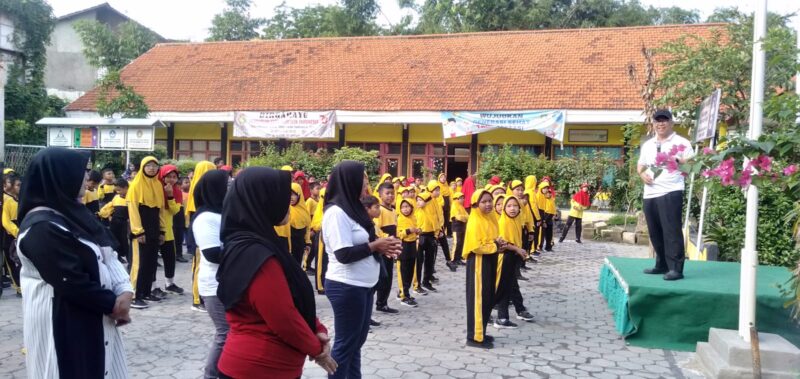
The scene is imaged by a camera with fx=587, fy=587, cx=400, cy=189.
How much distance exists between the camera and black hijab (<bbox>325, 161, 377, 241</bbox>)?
3.69 metres

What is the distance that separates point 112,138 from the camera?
11406 mm

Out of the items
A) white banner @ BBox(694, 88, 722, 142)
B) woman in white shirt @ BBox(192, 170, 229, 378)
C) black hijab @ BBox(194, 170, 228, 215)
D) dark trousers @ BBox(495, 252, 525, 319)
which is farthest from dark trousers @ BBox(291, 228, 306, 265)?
white banner @ BBox(694, 88, 722, 142)

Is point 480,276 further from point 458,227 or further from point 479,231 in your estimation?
point 458,227

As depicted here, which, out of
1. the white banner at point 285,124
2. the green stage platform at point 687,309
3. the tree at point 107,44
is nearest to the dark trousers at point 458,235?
the green stage platform at point 687,309

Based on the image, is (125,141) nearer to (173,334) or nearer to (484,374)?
(173,334)

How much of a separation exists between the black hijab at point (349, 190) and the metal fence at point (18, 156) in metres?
10.4

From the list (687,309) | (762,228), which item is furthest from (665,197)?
(762,228)

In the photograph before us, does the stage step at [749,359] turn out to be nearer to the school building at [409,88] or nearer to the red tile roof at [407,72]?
the school building at [409,88]

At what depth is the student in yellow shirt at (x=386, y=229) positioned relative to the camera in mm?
6461

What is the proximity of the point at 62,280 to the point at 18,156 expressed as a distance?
1155 centimetres

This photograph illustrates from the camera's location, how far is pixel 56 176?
8.30 ft

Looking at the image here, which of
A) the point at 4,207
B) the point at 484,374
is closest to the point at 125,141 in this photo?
the point at 4,207

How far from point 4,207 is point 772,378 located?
7814mm

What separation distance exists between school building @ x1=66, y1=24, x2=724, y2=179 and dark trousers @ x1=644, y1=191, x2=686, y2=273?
10.9 m
